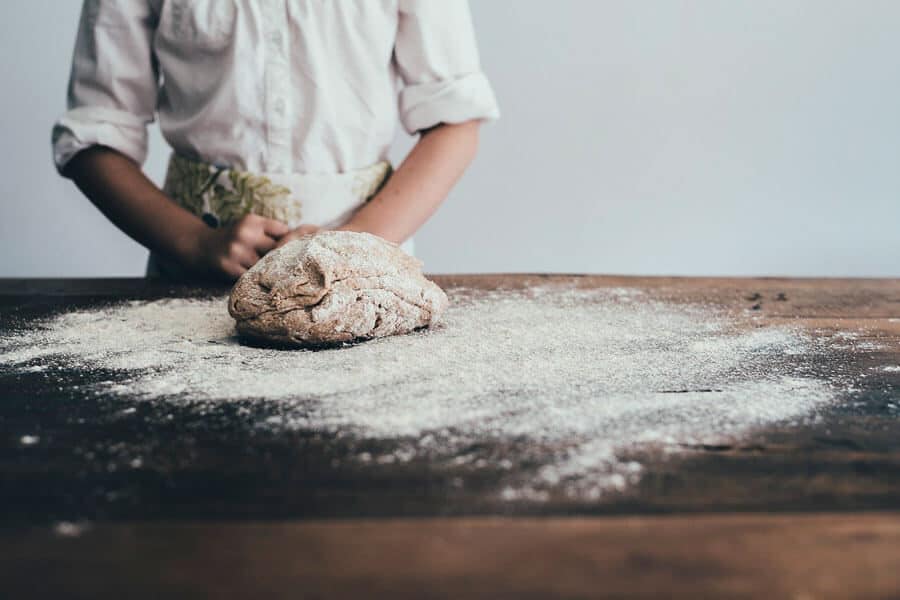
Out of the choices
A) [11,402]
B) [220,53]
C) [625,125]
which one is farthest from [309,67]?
[625,125]

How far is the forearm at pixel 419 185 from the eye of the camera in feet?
3.83

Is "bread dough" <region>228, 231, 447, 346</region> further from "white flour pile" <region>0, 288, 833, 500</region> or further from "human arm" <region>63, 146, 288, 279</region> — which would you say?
"human arm" <region>63, 146, 288, 279</region>

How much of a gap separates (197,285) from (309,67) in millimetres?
364

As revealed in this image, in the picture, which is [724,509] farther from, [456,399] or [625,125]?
[625,125]

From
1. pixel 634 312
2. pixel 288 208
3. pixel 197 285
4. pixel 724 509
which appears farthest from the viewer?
pixel 288 208

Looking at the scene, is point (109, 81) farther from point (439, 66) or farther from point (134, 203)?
point (439, 66)

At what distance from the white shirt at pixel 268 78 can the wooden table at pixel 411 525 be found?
2.49 ft

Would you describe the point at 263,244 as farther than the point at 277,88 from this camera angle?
No

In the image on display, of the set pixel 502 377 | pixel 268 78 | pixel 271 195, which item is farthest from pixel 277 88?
pixel 502 377

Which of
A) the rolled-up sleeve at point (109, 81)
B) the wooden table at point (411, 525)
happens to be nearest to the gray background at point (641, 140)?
the rolled-up sleeve at point (109, 81)

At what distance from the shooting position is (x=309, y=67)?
122 centimetres

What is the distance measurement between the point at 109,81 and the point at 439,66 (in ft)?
1.62

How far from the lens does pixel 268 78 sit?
1.21m

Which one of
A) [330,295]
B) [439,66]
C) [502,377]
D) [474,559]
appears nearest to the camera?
[474,559]
